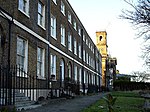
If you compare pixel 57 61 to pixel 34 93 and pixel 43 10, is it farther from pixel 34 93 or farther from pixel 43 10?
pixel 34 93

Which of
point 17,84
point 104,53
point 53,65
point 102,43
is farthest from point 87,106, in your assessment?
point 102,43

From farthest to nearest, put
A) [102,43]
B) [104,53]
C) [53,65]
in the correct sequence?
[102,43]
[104,53]
[53,65]

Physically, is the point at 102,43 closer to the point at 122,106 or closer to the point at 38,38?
the point at 38,38

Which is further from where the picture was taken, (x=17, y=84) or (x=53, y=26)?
(x=53, y=26)

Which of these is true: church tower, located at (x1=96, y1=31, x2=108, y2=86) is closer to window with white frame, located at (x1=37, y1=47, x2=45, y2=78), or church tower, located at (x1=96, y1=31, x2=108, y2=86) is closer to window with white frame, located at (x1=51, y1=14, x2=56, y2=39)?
window with white frame, located at (x1=51, y1=14, x2=56, y2=39)

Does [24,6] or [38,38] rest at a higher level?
[24,6]

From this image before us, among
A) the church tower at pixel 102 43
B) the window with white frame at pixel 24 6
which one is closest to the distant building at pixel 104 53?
the church tower at pixel 102 43

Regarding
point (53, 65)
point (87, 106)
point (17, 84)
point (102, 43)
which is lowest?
point (87, 106)

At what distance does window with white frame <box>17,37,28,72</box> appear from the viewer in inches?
541

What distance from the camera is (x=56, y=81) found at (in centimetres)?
2041

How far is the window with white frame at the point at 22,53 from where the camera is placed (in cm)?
1375

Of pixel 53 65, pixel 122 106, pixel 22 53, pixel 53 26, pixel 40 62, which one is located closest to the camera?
pixel 122 106

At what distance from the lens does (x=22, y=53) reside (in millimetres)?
14297

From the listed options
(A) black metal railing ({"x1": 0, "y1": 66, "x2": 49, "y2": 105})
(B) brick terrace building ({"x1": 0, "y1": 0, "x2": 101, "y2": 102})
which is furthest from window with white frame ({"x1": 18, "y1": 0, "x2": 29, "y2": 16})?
(A) black metal railing ({"x1": 0, "y1": 66, "x2": 49, "y2": 105})
